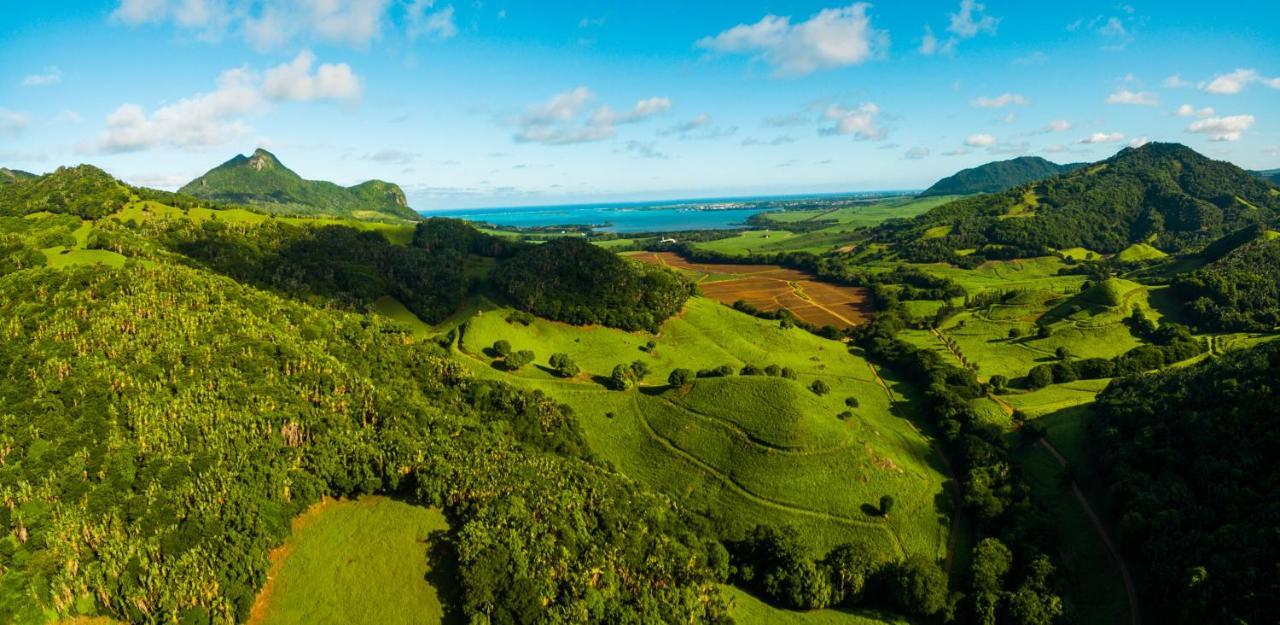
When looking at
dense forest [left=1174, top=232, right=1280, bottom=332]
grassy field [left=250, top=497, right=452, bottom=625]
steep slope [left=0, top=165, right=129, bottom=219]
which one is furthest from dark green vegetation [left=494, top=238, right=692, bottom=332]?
dense forest [left=1174, top=232, right=1280, bottom=332]

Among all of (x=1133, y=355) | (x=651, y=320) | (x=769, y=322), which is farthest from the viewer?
(x=769, y=322)

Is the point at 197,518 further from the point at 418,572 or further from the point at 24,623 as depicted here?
the point at 418,572

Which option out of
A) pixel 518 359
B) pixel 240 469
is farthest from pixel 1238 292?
pixel 240 469

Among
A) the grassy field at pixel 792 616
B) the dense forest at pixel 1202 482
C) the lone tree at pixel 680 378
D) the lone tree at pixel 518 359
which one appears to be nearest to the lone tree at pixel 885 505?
the grassy field at pixel 792 616

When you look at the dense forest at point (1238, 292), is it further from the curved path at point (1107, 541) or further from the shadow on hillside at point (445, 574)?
the shadow on hillside at point (445, 574)

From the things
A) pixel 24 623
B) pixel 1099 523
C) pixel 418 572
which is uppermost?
pixel 24 623

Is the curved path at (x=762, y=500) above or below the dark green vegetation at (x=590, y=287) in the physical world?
below

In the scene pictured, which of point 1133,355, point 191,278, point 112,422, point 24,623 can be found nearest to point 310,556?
point 24,623
